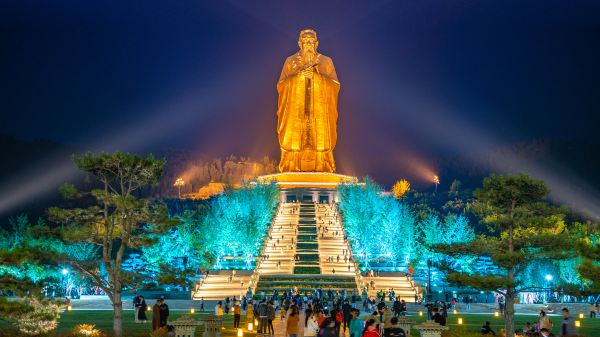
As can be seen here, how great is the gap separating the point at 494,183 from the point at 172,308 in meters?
16.8

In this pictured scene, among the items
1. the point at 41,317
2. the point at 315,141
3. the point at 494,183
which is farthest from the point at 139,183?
the point at 315,141

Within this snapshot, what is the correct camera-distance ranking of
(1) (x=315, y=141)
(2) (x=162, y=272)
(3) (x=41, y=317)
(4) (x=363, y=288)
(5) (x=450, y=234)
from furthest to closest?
(1) (x=315, y=141) → (5) (x=450, y=234) → (4) (x=363, y=288) → (2) (x=162, y=272) → (3) (x=41, y=317)

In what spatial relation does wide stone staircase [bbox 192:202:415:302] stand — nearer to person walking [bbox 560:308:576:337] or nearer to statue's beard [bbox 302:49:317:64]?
statue's beard [bbox 302:49:317:64]

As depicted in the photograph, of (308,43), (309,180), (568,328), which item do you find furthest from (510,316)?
(309,180)

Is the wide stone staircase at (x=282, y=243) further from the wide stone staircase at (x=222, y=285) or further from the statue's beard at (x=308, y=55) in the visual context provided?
the statue's beard at (x=308, y=55)

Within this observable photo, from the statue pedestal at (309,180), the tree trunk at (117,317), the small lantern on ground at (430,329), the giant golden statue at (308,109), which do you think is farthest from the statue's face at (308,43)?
the small lantern on ground at (430,329)

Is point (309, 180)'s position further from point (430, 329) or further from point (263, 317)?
point (430, 329)

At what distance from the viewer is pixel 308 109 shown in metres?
59.5

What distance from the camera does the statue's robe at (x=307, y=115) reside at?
5916 centimetres

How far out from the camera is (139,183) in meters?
17.4

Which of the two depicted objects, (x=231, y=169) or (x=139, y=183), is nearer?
(x=139, y=183)

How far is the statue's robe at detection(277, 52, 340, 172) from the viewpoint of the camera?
5916cm

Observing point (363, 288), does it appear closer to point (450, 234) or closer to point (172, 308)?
point (172, 308)

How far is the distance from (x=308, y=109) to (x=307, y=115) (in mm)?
598
